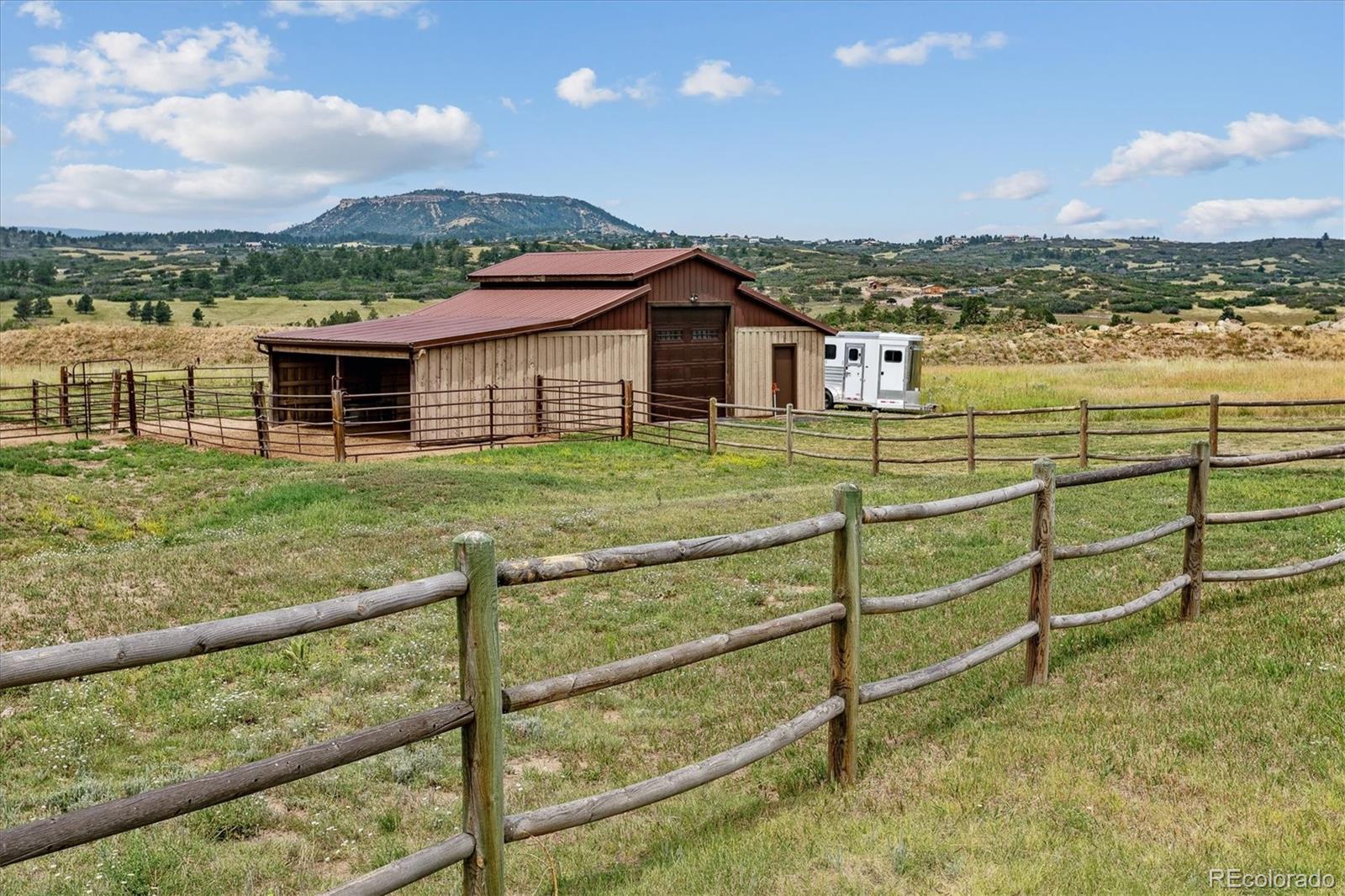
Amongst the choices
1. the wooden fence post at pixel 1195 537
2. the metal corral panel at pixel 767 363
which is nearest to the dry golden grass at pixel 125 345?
the metal corral panel at pixel 767 363

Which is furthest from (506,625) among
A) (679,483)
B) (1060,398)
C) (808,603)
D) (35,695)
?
(1060,398)

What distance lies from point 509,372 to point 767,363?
26.9ft

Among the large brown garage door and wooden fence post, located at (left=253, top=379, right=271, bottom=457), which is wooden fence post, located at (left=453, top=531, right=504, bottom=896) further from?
the large brown garage door

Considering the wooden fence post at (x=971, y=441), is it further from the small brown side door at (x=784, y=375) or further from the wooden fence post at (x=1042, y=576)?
the wooden fence post at (x=1042, y=576)

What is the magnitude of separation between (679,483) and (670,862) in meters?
13.6

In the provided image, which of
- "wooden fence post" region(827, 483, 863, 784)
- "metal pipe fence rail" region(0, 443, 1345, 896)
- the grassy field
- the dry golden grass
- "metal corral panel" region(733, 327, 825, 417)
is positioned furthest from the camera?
the grassy field

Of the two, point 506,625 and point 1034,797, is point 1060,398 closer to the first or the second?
point 506,625

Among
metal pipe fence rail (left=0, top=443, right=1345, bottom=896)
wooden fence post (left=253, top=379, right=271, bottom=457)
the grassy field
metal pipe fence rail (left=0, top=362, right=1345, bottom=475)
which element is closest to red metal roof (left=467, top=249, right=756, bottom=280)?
metal pipe fence rail (left=0, top=362, right=1345, bottom=475)

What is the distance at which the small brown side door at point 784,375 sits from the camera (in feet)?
99.9

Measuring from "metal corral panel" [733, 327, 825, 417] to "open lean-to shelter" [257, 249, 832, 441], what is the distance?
3 cm

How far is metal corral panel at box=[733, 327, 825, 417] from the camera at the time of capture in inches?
1168

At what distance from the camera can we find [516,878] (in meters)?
4.45

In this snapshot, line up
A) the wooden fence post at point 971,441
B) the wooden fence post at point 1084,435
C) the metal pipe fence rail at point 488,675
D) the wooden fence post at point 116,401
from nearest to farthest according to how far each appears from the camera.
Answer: the metal pipe fence rail at point 488,675 < the wooden fence post at point 971,441 < the wooden fence post at point 1084,435 < the wooden fence post at point 116,401

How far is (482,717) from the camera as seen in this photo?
3.84 m
